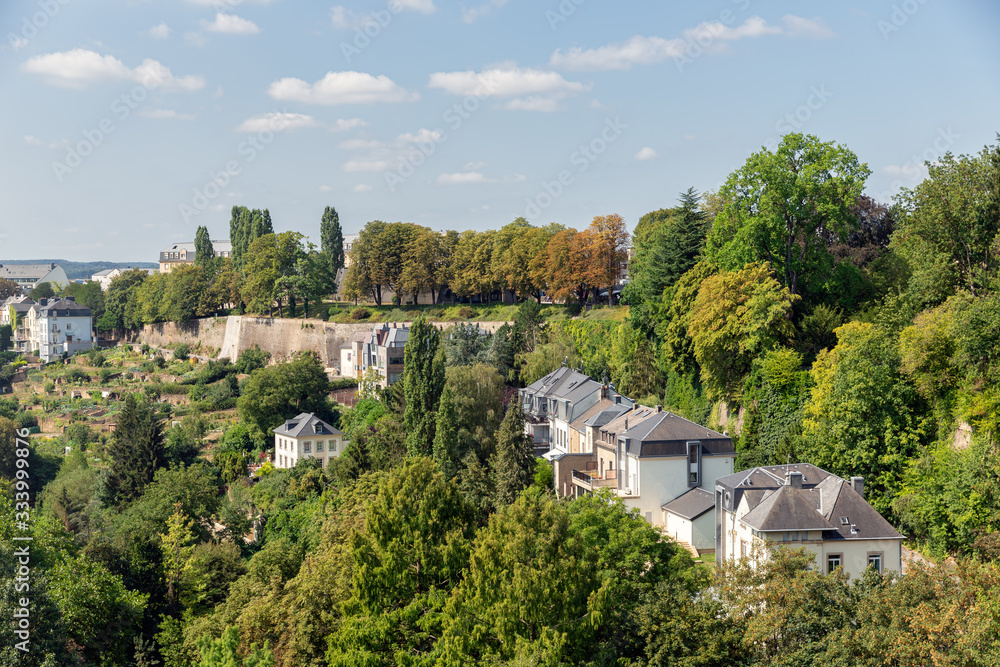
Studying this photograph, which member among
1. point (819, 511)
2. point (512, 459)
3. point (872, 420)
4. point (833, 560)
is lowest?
point (833, 560)

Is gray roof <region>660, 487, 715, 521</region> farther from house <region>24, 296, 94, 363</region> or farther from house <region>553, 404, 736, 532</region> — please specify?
house <region>24, 296, 94, 363</region>

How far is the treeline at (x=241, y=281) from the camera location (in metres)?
83.0

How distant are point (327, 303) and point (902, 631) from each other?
236 feet

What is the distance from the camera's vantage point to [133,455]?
49.3 meters

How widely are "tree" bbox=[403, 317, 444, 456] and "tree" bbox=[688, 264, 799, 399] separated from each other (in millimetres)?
12064

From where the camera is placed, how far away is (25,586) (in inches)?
915

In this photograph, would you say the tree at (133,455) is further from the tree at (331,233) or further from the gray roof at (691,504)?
the tree at (331,233)

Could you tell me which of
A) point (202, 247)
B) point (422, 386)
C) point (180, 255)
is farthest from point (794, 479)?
point (180, 255)

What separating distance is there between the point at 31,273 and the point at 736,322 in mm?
185133

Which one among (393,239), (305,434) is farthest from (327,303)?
(305,434)

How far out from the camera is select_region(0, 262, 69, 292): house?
7032 inches

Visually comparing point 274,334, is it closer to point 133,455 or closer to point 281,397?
point 281,397

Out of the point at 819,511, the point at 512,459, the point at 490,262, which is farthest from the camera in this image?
the point at 490,262

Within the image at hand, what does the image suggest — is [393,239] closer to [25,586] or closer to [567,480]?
[567,480]
